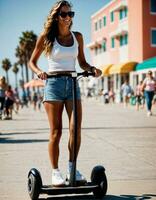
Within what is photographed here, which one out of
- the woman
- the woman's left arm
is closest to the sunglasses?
the woman

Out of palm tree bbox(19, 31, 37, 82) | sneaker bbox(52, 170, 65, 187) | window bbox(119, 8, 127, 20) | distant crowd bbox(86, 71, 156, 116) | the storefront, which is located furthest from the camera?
palm tree bbox(19, 31, 37, 82)

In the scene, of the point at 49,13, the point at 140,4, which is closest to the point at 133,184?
the point at 49,13

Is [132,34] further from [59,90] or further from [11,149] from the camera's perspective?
[59,90]

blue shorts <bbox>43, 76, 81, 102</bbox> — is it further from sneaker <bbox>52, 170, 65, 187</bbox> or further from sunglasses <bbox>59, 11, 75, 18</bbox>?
sneaker <bbox>52, 170, 65, 187</bbox>

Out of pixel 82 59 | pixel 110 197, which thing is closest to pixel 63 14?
pixel 82 59

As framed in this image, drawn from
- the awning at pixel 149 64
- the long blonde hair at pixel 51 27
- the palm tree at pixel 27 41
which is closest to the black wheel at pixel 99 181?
the long blonde hair at pixel 51 27

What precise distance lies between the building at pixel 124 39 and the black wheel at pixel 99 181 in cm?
2969

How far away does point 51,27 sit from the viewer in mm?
4715

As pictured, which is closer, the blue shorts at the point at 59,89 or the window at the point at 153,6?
the blue shorts at the point at 59,89

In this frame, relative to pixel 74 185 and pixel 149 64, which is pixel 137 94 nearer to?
pixel 149 64

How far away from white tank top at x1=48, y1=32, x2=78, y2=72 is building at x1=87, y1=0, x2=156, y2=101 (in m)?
29.6

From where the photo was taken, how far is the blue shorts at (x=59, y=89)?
467 centimetres

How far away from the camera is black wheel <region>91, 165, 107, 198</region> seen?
455 cm

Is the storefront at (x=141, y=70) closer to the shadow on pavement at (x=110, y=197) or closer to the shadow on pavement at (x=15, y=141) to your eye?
the shadow on pavement at (x=15, y=141)
